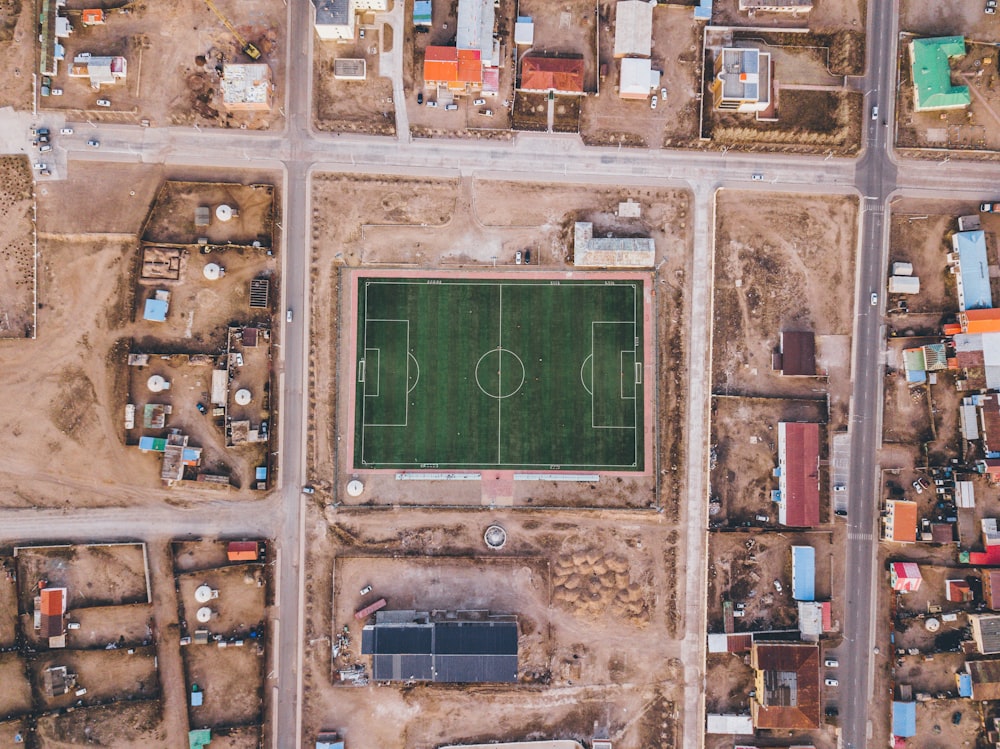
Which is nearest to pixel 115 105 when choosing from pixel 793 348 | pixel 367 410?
pixel 367 410

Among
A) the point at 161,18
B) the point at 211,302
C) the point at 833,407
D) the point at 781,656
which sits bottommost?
the point at 781,656

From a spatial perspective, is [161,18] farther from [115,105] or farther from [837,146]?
[837,146]

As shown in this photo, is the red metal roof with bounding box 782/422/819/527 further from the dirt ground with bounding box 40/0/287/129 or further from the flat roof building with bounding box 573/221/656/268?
the dirt ground with bounding box 40/0/287/129

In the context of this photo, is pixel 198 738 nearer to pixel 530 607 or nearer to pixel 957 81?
pixel 530 607

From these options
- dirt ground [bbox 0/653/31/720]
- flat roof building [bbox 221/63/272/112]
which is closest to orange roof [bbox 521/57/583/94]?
flat roof building [bbox 221/63/272/112]

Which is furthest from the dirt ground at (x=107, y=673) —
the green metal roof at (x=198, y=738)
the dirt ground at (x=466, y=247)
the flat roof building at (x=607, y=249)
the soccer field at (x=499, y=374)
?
the flat roof building at (x=607, y=249)

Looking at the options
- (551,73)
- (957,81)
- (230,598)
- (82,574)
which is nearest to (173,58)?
(551,73)

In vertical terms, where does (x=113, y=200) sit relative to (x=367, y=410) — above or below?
above
